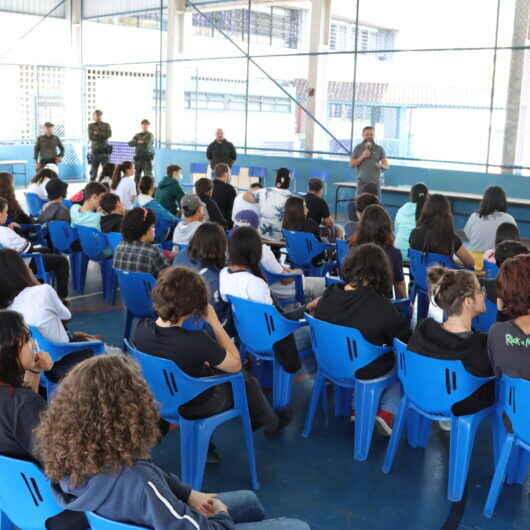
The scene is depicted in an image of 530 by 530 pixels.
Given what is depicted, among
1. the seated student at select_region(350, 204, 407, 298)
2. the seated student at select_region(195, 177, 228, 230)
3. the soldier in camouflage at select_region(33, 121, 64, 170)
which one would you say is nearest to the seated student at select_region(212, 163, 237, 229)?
the seated student at select_region(195, 177, 228, 230)

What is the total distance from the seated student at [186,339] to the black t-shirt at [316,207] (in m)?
3.93

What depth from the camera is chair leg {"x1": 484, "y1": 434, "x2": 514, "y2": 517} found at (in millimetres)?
2805

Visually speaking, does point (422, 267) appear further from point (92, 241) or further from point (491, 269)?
point (92, 241)

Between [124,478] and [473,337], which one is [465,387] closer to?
[473,337]

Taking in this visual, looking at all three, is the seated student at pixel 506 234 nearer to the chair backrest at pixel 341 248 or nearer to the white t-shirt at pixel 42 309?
the chair backrest at pixel 341 248

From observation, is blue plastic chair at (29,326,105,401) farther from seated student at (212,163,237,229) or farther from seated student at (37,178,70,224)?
seated student at (212,163,237,229)

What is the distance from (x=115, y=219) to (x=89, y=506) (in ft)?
15.0

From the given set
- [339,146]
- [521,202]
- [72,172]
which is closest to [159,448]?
[521,202]

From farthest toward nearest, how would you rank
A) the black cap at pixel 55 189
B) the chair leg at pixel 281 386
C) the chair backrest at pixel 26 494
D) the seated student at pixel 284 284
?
the black cap at pixel 55 189
the seated student at pixel 284 284
the chair leg at pixel 281 386
the chair backrest at pixel 26 494

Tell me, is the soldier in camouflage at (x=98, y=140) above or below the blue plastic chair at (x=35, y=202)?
above

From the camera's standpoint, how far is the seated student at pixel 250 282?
368 centimetres

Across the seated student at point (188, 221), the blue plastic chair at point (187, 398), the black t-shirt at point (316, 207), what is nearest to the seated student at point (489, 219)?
the black t-shirt at point (316, 207)

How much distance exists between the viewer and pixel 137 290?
4.52 metres

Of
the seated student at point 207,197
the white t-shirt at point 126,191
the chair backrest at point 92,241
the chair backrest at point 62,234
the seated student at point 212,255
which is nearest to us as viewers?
the seated student at point 212,255
